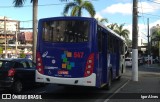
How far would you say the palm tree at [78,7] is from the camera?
1467 inches

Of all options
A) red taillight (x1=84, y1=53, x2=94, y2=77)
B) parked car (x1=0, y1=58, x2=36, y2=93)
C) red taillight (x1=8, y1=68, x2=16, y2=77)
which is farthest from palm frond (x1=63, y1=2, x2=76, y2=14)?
red taillight (x1=84, y1=53, x2=94, y2=77)

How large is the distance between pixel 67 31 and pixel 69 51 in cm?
80

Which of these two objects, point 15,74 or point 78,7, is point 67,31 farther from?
point 78,7

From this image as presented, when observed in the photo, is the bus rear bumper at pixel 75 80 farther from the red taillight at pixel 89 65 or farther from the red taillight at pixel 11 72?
the red taillight at pixel 11 72

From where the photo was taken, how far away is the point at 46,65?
14.3 m

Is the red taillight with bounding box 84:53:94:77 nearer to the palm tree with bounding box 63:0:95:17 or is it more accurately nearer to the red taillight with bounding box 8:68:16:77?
the red taillight with bounding box 8:68:16:77

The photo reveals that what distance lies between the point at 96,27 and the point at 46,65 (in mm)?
2430

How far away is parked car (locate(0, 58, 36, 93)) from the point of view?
599 inches

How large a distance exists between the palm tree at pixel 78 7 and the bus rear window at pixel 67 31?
22.9 m

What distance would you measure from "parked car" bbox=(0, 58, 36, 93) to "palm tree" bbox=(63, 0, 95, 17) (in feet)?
67.9

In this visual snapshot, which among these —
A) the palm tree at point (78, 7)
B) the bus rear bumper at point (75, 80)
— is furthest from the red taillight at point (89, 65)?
the palm tree at point (78, 7)

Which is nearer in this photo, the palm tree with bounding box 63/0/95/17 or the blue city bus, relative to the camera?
the blue city bus

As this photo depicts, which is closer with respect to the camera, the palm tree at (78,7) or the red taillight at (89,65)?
the red taillight at (89,65)

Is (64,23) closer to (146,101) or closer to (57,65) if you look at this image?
(57,65)
